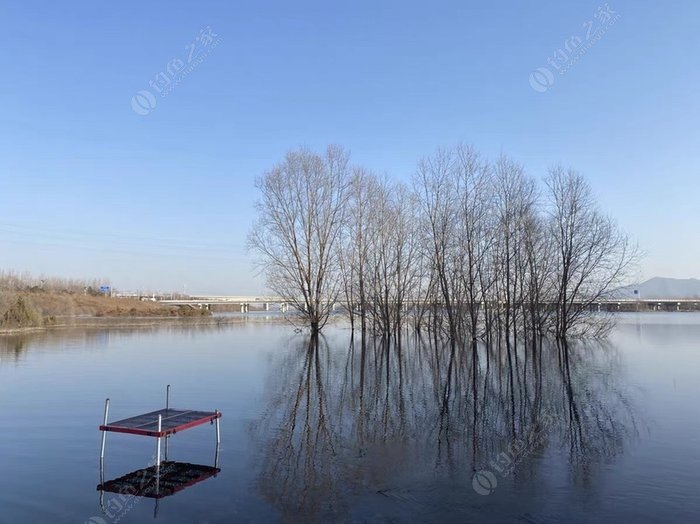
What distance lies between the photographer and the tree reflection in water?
671 centimetres

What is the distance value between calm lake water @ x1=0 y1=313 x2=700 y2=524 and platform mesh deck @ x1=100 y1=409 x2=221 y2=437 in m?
0.58

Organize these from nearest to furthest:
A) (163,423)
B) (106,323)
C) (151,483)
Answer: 1. (151,483)
2. (163,423)
3. (106,323)

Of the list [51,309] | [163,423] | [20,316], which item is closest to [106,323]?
[20,316]

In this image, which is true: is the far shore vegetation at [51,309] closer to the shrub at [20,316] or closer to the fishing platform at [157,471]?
the shrub at [20,316]

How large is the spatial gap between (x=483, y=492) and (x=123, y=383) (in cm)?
1198

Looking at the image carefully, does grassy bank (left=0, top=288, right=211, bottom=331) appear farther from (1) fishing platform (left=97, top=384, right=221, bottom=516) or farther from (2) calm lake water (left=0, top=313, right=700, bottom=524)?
(1) fishing platform (left=97, top=384, right=221, bottom=516)

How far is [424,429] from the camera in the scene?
9.72 m

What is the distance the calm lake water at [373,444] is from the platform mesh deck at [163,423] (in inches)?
22.8

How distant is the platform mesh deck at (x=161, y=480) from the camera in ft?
21.3

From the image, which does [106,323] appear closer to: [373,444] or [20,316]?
[20,316]

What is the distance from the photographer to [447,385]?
15.1 meters

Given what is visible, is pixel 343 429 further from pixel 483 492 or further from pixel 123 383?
pixel 123 383

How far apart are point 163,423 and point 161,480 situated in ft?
3.42

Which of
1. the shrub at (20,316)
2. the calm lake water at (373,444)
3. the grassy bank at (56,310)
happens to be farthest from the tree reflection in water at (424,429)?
the grassy bank at (56,310)
